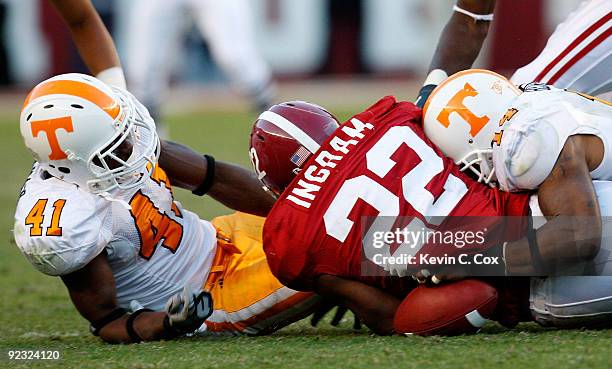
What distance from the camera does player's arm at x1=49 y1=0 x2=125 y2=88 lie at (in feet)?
12.3

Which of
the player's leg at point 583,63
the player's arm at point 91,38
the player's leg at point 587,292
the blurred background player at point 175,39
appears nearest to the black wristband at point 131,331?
the player's leg at point 587,292

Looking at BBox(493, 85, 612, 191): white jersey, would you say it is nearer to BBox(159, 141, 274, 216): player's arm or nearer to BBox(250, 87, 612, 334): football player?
BBox(250, 87, 612, 334): football player

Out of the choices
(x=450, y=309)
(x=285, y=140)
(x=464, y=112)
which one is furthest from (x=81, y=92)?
(x=450, y=309)

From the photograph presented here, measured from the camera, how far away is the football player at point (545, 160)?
8.52ft

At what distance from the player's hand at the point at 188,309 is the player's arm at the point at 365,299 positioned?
0.30 m

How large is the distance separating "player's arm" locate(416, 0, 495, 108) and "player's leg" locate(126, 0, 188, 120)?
407 centimetres

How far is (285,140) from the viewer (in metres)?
2.92

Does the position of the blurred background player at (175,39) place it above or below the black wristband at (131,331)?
below

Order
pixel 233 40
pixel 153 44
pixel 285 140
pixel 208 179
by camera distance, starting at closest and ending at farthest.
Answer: pixel 285 140 → pixel 208 179 → pixel 233 40 → pixel 153 44

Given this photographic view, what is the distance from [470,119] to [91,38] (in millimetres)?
1560

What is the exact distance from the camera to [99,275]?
112 inches

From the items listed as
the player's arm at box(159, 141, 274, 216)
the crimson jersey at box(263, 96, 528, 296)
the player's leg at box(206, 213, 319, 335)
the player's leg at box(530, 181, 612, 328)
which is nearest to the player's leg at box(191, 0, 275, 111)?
the player's arm at box(159, 141, 274, 216)

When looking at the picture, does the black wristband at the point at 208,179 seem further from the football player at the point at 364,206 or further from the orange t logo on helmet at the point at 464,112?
the orange t logo on helmet at the point at 464,112

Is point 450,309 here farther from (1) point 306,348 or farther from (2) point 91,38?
(2) point 91,38
